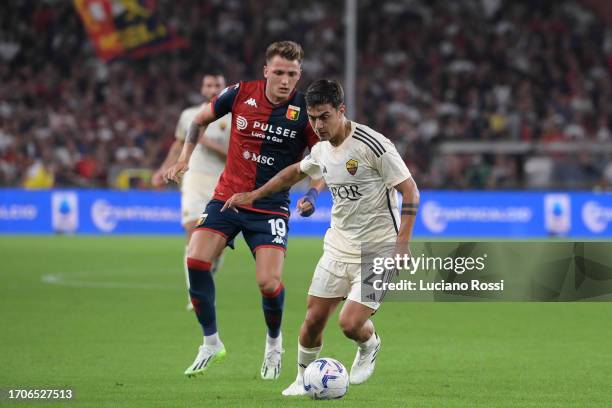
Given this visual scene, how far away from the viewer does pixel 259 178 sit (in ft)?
28.7

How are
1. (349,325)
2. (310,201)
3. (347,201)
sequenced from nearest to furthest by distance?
1. (349,325)
2. (347,201)
3. (310,201)

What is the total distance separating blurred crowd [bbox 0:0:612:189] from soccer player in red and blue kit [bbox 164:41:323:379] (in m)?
18.4

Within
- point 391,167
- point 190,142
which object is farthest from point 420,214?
point 391,167

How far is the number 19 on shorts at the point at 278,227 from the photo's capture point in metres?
8.74

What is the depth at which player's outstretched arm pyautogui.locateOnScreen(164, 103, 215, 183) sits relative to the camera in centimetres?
869

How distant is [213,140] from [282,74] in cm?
416

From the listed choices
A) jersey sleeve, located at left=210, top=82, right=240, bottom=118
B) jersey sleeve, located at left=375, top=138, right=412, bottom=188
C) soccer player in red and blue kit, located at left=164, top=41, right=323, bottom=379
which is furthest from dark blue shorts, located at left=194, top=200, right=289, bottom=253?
jersey sleeve, located at left=375, top=138, right=412, bottom=188

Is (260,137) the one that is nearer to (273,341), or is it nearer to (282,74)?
(282,74)

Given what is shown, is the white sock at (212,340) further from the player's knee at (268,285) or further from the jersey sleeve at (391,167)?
the jersey sleeve at (391,167)

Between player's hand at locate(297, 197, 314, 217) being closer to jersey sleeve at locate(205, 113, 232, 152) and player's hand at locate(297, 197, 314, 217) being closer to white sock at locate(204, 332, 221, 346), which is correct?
white sock at locate(204, 332, 221, 346)

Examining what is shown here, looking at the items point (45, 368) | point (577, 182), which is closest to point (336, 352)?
point (45, 368)

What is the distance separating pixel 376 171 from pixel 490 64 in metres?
26.3

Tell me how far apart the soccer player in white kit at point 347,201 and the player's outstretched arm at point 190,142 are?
1.16 meters

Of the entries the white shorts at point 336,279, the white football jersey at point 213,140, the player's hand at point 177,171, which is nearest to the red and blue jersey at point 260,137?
the player's hand at point 177,171
